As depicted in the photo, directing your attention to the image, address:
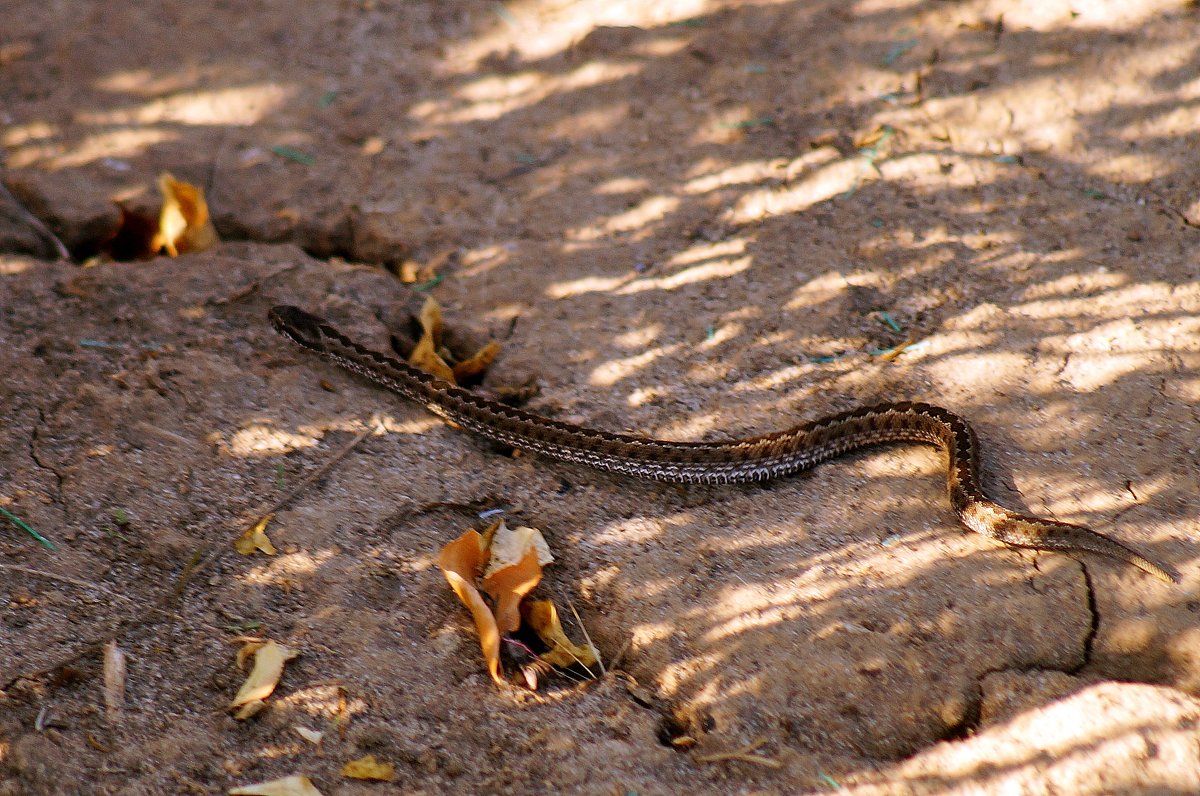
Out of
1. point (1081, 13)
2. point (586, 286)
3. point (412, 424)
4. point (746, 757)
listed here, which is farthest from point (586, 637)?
point (1081, 13)

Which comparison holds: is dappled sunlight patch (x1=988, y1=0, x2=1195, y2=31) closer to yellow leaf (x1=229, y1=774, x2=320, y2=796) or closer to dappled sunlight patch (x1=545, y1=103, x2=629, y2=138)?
dappled sunlight patch (x1=545, y1=103, x2=629, y2=138)

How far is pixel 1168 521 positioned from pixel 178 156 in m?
7.08

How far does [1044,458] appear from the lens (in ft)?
17.2

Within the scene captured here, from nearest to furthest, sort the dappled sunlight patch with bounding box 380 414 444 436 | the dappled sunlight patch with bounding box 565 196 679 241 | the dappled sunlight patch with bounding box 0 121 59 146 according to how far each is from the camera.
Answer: the dappled sunlight patch with bounding box 380 414 444 436, the dappled sunlight patch with bounding box 565 196 679 241, the dappled sunlight patch with bounding box 0 121 59 146

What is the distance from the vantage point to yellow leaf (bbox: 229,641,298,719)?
13.7ft

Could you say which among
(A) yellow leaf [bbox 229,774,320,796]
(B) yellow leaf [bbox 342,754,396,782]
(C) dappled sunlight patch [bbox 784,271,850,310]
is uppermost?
(C) dappled sunlight patch [bbox 784,271,850,310]

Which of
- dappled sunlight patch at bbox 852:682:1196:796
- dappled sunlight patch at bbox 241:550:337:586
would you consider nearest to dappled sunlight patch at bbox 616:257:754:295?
dappled sunlight patch at bbox 241:550:337:586

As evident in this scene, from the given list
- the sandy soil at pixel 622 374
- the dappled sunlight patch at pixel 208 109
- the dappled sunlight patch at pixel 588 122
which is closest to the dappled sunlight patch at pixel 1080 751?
the sandy soil at pixel 622 374

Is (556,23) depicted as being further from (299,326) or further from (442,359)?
(299,326)

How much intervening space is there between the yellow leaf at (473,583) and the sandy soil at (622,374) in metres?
0.13

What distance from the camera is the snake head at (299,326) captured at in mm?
6141

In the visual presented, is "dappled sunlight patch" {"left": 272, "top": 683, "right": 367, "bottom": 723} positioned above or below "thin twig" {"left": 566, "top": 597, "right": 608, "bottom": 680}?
above

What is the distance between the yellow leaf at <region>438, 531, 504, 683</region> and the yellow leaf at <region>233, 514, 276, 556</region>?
34.7 inches

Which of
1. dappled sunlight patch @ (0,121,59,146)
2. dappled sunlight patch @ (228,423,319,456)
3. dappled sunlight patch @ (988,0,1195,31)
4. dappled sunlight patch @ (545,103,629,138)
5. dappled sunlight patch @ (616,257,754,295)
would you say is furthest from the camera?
dappled sunlight patch @ (545,103,629,138)
